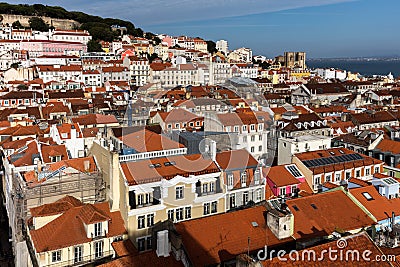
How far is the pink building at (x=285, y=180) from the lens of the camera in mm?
21656

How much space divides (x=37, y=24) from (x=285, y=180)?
12396 cm

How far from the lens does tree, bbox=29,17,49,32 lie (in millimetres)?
129500

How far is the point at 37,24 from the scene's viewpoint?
426 ft

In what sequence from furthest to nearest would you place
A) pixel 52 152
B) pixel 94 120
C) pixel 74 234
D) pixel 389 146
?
pixel 94 120
pixel 389 146
pixel 52 152
pixel 74 234

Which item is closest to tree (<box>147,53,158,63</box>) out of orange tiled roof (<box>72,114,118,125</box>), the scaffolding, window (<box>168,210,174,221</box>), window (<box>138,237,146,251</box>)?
orange tiled roof (<box>72,114,118,125</box>)

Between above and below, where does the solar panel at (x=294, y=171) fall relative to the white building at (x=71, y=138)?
below

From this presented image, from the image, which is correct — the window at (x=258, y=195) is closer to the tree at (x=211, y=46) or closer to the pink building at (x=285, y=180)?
the pink building at (x=285, y=180)

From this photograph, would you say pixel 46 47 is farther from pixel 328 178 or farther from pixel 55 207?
pixel 55 207

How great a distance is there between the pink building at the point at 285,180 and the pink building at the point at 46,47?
3692 inches

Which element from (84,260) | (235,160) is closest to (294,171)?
(235,160)

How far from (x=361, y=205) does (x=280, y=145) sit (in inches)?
518

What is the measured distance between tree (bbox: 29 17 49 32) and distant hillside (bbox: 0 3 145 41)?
5.74 meters

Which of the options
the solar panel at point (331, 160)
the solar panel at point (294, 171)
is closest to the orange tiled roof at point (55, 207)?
the solar panel at point (294, 171)

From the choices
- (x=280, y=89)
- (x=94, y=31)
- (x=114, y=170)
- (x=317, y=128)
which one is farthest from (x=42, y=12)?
(x=114, y=170)
